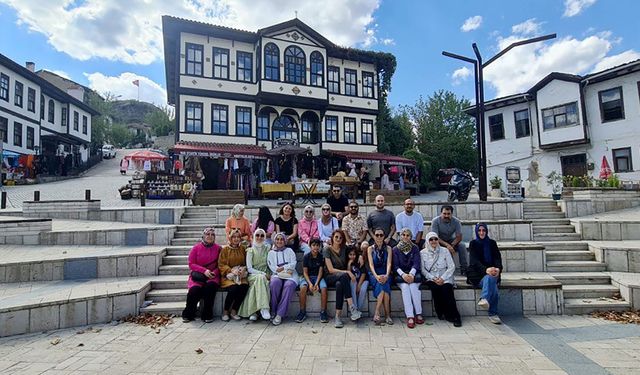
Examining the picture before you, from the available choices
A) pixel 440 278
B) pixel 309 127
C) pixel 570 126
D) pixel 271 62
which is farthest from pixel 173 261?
pixel 570 126

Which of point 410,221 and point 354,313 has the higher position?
point 410,221

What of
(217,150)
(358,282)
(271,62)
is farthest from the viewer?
(271,62)

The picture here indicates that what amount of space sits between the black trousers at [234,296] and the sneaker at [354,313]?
184 cm

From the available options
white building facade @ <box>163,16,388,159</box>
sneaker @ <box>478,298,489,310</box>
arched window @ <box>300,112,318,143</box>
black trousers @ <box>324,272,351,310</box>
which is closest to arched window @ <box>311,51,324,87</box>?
white building facade @ <box>163,16,388,159</box>

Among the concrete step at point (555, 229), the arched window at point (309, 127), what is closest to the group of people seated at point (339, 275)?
the concrete step at point (555, 229)

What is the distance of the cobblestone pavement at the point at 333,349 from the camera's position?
4027 mm

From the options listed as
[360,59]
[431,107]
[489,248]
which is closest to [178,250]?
[489,248]

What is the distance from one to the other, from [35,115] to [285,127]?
22.0 m

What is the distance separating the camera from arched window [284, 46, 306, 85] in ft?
71.7

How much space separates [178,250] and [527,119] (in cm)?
2280

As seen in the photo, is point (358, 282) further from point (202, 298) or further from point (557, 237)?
point (557, 237)

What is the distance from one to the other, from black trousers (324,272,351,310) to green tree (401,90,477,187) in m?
27.4

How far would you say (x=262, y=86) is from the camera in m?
20.9

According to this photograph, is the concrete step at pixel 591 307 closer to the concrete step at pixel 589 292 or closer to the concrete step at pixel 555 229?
the concrete step at pixel 589 292
